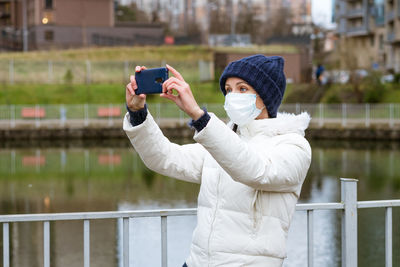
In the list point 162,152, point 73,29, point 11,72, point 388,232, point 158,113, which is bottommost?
point 388,232

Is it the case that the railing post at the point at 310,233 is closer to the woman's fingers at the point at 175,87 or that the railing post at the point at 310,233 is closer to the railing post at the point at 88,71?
the woman's fingers at the point at 175,87

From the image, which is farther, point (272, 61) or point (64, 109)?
point (64, 109)

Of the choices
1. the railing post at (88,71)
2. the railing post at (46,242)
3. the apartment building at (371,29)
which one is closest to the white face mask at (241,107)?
the railing post at (46,242)

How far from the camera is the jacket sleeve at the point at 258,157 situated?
77.9 inches

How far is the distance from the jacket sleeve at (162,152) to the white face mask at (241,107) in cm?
28

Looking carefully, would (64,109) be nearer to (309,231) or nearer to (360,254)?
(360,254)

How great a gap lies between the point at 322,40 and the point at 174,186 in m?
41.6

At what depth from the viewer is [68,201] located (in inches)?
522

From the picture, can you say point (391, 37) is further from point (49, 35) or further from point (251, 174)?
point (251, 174)

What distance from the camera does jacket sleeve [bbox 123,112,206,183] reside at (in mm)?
2322

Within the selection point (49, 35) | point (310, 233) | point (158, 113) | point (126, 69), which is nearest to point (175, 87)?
point (310, 233)

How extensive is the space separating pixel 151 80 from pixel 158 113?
26271 mm

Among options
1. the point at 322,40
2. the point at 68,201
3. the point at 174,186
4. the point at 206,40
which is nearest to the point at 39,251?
the point at 68,201

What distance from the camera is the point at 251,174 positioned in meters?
2.05
